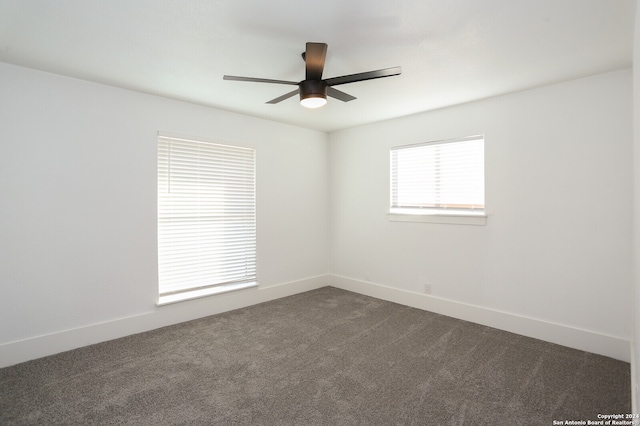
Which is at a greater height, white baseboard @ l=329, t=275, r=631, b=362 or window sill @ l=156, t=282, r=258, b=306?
window sill @ l=156, t=282, r=258, b=306

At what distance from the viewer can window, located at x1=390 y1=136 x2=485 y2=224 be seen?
374 cm

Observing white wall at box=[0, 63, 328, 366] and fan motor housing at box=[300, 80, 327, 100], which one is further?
white wall at box=[0, 63, 328, 366]

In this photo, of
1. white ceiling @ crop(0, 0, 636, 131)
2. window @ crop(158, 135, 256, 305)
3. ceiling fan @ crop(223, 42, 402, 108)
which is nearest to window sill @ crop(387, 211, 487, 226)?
white ceiling @ crop(0, 0, 636, 131)

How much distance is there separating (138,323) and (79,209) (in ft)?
4.23

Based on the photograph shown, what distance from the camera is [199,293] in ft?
12.7

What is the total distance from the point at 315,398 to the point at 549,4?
9.47ft

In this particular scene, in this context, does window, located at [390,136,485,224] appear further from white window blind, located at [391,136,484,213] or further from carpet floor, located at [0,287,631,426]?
carpet floor, located at [0,287,631,426]

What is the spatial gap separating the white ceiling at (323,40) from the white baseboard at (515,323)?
2350 millimetres

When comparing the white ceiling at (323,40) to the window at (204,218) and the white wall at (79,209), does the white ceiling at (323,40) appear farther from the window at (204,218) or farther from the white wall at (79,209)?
the window at (204,218)

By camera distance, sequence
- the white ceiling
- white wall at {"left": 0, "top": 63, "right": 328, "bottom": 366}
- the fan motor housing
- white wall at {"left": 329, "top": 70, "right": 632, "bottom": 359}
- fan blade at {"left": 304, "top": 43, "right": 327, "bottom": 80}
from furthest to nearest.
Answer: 1. white wall at {"left": 329, "top": 70, "right": 632, "bottom": 359}
2. white wall at {"left": 0, "top": 63, "right": 328, "bottom": 366}
3. the fan motor housing
4. fan blade at {"left": 304, "top": 43, "right": 327, "bottom": 80}
5. the white ceiling

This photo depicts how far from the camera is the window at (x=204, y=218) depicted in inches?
144

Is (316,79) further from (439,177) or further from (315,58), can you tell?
(439,177)

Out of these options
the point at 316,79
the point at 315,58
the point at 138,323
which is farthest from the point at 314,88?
the point at 138,323

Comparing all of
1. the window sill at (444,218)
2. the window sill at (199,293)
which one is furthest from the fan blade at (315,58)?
the window sill at (199,293)
